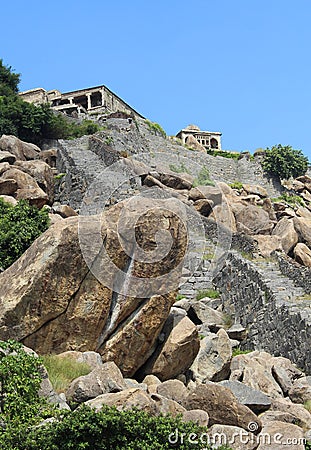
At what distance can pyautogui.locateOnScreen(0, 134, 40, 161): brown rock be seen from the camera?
2817 centimetres

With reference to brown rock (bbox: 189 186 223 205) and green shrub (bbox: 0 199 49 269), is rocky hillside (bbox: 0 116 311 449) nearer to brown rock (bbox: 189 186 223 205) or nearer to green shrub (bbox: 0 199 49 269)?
green shrub (bbox: 0 199 49 269)

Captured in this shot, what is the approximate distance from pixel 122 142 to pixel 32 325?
78.1 ft

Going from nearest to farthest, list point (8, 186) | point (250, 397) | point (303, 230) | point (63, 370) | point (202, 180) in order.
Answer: point (63, 370)
point (250, 397)
point (8, 186)
point (303, 230)
point (202, 180)

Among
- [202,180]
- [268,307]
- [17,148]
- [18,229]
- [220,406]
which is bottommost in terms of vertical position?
[220,406]

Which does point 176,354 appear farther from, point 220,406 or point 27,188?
point 27,188

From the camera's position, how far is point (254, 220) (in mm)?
27656

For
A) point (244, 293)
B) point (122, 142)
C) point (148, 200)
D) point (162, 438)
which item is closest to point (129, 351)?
point (148, 200)

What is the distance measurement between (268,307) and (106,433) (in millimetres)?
8842

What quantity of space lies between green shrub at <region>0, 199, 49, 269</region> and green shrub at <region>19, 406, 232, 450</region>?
8126 mm

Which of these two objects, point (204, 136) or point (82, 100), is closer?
point (82, 100)

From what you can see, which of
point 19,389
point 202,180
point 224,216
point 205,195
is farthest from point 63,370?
point 202,180

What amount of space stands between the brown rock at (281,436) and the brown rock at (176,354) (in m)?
3.08

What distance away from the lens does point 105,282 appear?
481 inches

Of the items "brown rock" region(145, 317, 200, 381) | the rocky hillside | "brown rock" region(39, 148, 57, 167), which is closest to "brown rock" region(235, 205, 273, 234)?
the rocky hillside
